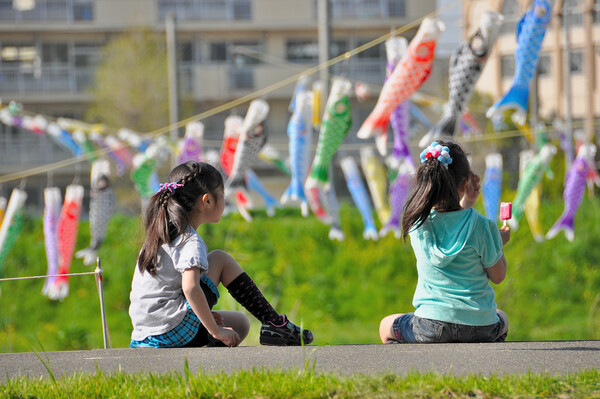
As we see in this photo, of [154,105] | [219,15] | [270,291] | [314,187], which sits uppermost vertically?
[219,15]

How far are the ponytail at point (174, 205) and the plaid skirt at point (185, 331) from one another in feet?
0.70

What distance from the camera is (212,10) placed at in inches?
732

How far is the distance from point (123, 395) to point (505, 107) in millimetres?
3831

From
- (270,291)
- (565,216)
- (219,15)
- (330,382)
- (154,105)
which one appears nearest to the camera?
(330,382)

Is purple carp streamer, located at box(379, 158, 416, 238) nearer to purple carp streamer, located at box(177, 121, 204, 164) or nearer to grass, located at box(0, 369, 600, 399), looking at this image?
purple carp streamer, located at box(177, 121, 204, 164)

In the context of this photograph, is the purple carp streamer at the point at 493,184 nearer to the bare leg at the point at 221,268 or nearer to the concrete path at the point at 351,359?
the concrete path at the point at 351,359

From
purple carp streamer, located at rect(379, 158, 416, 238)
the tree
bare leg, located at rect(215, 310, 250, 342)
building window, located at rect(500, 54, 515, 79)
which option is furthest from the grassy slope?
building window, located at rect(500, 54, 515, 79)

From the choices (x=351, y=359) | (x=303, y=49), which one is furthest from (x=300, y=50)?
(x=351, y=359)

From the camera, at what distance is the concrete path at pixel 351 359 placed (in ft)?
8.55

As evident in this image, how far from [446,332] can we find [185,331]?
1.02 metres

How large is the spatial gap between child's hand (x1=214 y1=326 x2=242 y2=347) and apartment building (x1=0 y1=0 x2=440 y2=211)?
45.5 feet

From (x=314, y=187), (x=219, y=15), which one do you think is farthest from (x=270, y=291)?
(x=219, y=15)

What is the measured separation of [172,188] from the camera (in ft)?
10.3

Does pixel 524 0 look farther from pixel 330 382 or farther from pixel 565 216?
pixel 330 382
